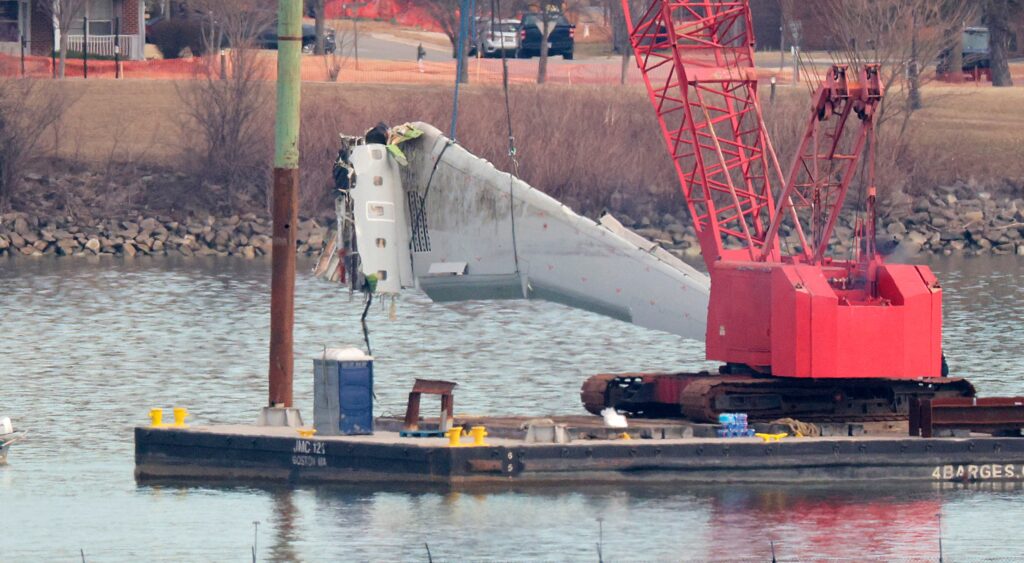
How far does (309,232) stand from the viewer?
83500 millimetres

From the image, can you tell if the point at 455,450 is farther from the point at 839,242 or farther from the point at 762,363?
the point at 839,242

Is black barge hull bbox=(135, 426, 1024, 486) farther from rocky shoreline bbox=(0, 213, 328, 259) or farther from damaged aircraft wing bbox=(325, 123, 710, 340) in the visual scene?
rocky shoreline bbox=(0, 213, 328, 259)

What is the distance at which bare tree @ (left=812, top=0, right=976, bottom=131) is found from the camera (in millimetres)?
88938

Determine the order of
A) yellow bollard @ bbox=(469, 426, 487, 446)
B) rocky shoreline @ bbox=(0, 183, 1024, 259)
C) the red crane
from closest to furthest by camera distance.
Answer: yellow bollard @ bbox=(469, 426, 487, 446), the red crane, rocky shoreline @ bbox=(0, 183, 1024, 259)

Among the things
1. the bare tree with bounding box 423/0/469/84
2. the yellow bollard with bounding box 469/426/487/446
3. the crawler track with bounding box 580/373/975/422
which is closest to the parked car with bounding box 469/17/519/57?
the bare tree with bounding box 423/0/469/84

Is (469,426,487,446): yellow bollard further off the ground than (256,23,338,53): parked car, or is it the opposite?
(256,23,338,53): parked car

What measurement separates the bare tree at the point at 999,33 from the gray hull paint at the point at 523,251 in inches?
2642

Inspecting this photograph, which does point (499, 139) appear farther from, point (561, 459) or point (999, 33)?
point (561, 459)

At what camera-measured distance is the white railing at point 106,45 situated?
10562 cm

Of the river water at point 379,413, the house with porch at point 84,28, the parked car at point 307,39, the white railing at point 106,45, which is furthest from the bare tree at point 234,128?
the white railing at point 106,45

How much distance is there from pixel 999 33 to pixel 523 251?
224 ft

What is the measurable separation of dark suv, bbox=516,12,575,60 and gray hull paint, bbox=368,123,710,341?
2925 inches

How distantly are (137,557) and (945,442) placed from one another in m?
12.2

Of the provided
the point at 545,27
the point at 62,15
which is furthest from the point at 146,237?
the point at 545,27
